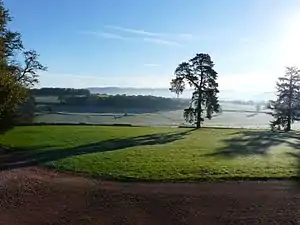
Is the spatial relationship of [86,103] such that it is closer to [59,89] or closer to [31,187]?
[59,89]

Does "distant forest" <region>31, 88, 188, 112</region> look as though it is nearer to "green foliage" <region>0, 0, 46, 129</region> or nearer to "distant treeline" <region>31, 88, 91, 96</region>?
"distant treeline" <region>31, 88, 91, 96</region>

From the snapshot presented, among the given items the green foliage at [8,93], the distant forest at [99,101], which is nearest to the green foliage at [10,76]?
the green foliage at [8,93]

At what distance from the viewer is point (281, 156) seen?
90.9ft

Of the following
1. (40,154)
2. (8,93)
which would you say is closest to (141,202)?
(40,154)

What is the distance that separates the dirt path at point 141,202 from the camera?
13.4 meters

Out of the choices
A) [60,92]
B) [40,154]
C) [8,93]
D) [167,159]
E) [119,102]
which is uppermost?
[60,92]

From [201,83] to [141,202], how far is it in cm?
4260

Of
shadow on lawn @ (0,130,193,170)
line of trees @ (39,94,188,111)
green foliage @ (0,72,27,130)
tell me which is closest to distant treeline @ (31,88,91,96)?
line of trees @ (39,94,188,111)

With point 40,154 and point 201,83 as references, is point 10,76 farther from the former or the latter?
point 201,83

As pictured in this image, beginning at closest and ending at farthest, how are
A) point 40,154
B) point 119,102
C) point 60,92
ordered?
point 40,154 → point 119,102 → point 60,92

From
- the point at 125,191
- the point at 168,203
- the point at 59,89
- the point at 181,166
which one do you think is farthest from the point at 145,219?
the point at 59,89

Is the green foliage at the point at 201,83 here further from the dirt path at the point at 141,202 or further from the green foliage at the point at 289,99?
the dirt path at the point at 141,202

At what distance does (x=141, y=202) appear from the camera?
15344 mm

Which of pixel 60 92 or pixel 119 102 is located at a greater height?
pixel 60 92
